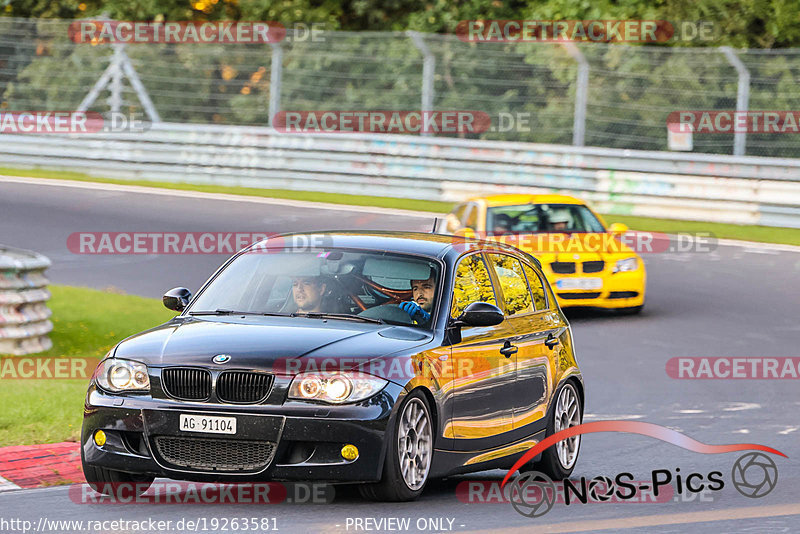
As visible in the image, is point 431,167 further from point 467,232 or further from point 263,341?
point 263,341

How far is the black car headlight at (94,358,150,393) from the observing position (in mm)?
7883

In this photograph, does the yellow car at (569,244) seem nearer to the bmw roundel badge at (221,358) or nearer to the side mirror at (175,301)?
the side mirror at (175,301)

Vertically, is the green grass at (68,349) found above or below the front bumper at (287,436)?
below

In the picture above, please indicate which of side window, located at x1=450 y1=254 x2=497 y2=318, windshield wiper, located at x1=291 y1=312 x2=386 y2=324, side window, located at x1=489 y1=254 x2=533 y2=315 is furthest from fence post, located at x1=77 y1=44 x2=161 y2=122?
windshield wiper, located at x1=291 y1=312 x2=386 y2=324

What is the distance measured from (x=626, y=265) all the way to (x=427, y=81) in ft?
34.0

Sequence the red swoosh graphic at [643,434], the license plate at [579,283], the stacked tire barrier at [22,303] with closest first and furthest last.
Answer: the red swoosh graphic at [643,434] → the stacked tire barrier at [22,303] → the license plate at [579,283]

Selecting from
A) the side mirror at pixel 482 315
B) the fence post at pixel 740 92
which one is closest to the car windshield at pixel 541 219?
the fence post at pixel 740 92

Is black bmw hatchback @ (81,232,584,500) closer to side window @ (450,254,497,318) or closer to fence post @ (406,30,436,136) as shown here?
side window @ (450,254,497,318)

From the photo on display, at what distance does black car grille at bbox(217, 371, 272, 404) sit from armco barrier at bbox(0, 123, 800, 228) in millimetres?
17617

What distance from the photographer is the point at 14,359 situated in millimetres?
13836

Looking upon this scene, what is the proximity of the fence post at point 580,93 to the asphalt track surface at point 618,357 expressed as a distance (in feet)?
12.2

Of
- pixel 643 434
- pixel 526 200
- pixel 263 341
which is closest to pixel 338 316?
pixel 263 341

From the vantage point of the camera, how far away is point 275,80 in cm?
2875

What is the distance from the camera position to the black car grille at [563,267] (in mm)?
17422
